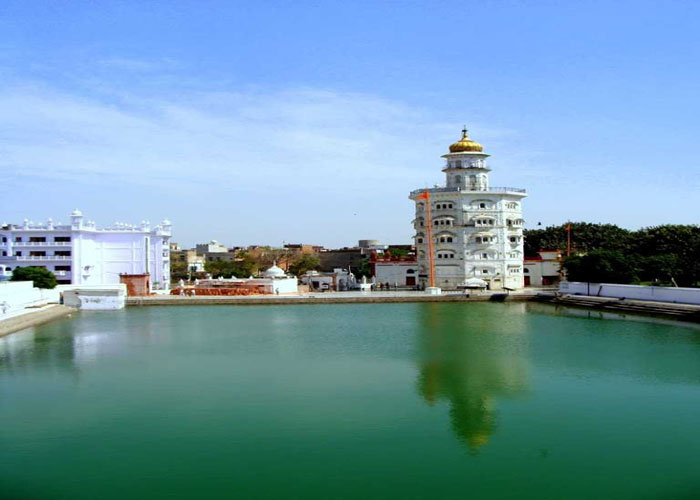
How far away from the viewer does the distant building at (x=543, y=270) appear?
5341cm

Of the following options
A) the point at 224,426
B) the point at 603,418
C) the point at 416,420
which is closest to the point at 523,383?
the point at 603,418

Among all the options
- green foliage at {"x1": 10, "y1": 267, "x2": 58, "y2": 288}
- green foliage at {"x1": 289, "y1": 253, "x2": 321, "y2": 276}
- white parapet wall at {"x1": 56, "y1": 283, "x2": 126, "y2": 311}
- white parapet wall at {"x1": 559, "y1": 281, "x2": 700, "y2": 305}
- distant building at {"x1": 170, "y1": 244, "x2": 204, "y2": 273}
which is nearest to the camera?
white parapet wall at {"x1": 559, "y1": 281, "x2": 700, "y2": 305}

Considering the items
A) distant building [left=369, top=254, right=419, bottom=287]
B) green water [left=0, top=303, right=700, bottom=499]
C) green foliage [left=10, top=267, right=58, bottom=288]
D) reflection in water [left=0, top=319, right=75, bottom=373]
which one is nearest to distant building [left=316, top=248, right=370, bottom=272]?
distant building [left=369, top=254, right=419, bottom=287]

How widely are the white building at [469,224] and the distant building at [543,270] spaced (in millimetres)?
4030

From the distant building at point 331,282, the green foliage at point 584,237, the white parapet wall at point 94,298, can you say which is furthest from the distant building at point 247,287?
the green foliage at point 584,237

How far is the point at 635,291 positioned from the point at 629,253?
15522 mm

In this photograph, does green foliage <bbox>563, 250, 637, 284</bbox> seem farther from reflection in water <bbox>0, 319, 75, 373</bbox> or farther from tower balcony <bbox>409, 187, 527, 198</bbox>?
reflection in water <bbox>0, 319, 75, 373</bbox>

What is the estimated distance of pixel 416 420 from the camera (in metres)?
14.7

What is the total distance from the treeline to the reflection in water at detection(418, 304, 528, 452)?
12232 mm

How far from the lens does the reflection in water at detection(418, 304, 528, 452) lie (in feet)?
49.2

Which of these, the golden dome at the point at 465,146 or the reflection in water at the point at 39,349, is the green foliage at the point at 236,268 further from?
the reflection in water at the point at 39,349

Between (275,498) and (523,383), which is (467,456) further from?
(523,383)

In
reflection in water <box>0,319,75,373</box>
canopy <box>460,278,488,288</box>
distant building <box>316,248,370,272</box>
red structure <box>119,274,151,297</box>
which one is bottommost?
reflection in water <box>0,319,75,373</box>

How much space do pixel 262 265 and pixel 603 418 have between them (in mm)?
60308
